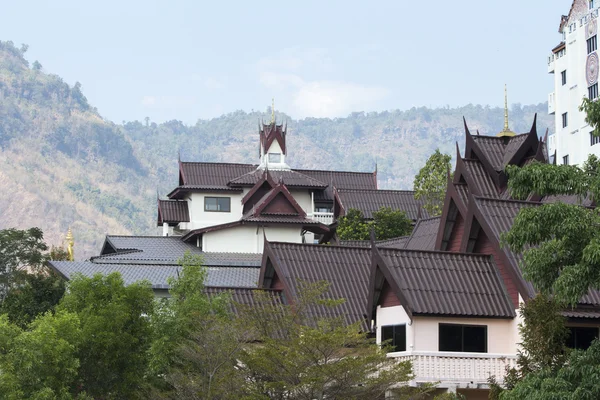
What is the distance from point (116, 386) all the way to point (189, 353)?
131 inches

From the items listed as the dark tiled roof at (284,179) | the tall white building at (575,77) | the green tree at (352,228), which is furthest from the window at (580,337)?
the tall white building at (575,77)

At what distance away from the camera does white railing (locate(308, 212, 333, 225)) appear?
81.3m

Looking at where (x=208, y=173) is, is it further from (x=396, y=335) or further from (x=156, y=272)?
(x=396, y=335)

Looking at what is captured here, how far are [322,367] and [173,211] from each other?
51.4 metres

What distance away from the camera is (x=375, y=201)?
81.1 meters

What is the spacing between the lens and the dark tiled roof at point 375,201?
8012cm

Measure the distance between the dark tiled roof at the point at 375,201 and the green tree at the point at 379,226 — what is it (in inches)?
226

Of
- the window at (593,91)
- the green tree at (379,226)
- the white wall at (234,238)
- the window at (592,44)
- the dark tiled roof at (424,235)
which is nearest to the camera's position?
the dark tiled roof at (424,235)

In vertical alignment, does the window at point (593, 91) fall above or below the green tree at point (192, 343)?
above

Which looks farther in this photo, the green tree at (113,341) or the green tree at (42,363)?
the green tree at (113,341)

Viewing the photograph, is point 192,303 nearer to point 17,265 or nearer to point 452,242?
point 452,242

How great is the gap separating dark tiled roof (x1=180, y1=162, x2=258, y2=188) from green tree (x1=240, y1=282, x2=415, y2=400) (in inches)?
1902

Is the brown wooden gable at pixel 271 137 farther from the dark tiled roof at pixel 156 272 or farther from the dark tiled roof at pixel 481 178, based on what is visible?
the dark tiled roof at pixel 481 178

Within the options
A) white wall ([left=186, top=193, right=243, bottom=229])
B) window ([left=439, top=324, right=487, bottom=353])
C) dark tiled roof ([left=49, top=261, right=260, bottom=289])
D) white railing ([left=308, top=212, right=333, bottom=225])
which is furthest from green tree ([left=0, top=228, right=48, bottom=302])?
window ([left=439, top=324, right=487, bottom=353])
